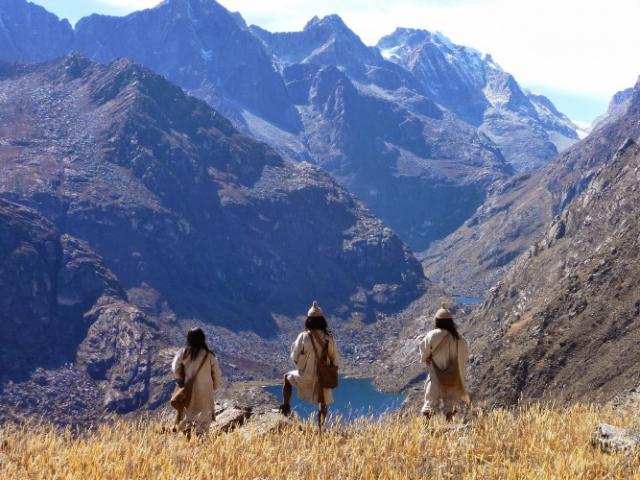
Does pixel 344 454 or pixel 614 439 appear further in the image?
pixel 344 454

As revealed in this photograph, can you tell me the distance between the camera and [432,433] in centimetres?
1457

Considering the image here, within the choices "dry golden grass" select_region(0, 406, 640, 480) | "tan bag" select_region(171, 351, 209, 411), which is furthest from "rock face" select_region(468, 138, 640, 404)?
"tan bag" select_region(171, 351, 209, 411)

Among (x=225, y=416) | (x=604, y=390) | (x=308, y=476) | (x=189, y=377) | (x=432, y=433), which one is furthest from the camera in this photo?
(x=604, y=390)

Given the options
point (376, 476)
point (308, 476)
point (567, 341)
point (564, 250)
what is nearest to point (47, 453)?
point (308, 476)

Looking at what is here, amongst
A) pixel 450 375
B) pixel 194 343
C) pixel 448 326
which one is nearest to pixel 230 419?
pixel 194 343

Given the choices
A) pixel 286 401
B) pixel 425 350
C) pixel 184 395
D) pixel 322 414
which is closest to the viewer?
pixel 184 395

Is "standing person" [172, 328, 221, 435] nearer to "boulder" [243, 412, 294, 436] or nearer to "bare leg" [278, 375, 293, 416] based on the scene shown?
"boulder" [243, 412, 294, 436]

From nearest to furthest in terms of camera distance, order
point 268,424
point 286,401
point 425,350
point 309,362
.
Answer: point 268,424
point 286,401
point 309,362
point 425,350

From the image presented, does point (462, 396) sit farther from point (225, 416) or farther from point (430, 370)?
point (225, 416)

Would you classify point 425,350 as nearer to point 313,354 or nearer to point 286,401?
point 313,354

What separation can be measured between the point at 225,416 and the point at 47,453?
23.0 feet

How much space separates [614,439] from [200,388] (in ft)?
31.4

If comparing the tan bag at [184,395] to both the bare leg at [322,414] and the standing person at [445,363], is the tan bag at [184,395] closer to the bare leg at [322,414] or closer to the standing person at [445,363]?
the bare leg at [322,414]

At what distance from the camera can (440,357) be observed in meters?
18.0
